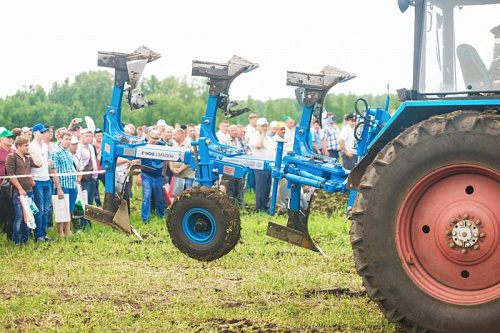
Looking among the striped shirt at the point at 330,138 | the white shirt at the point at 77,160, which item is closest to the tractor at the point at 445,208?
the white shirt at the point at 77,160

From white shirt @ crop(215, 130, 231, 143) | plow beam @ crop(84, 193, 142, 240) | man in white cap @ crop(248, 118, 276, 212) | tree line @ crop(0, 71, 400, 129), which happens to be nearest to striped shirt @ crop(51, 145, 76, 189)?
plow beam @ crop(84, 193, 142, 240)

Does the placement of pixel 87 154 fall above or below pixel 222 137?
below

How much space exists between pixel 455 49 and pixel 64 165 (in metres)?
7.42

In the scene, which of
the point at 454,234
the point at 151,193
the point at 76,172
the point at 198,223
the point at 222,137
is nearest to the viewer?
the point at 454,234

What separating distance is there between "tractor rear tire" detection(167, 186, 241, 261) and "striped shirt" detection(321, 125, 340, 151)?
8.26 m

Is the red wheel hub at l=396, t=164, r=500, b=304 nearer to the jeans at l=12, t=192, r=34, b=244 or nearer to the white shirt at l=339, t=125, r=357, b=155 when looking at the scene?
the jeans at l=12, t=192, r=34, b=244

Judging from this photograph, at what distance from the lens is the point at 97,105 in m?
30.6

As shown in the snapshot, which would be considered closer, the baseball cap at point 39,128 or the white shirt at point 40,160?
the white shirt at point 40,160

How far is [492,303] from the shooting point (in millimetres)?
4246

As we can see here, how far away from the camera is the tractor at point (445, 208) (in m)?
4.35

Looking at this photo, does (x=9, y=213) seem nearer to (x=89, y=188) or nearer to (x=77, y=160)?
(x=77, y=160)

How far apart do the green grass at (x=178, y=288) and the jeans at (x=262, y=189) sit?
2696mm

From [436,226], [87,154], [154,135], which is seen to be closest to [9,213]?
[87,154]

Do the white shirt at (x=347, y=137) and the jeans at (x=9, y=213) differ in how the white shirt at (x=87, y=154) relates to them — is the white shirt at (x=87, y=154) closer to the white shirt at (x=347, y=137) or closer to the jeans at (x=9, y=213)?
the jeans at (x=9, y=213)
